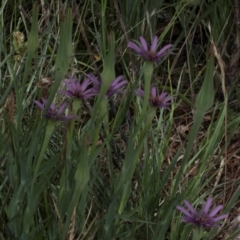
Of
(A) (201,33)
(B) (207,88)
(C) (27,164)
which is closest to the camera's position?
(B) (207,88)

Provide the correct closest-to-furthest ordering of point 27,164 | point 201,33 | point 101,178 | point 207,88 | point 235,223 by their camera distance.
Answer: point 207,88 < point 27,164 < point 101,178 < point 235,223 < point 201,33

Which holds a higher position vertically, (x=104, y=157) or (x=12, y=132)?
(x=12, y=132)

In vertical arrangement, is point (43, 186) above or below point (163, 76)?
above

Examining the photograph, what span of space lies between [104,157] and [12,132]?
20.5 inches

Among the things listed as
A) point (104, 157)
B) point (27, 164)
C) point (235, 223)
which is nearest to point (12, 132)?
point (27, 164)

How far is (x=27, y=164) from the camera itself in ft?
3.53

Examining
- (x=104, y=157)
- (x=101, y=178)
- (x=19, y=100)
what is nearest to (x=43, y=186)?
(x=19, y=100)

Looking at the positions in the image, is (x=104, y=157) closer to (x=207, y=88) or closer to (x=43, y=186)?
(x=43, y=186)

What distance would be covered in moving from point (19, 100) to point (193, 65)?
1027mm

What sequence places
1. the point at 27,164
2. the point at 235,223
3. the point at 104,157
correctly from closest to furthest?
the point at 27,164 < the point at 235,223 < the point at 104,157

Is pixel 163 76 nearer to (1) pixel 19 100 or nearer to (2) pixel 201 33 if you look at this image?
(2) pixel 201 33

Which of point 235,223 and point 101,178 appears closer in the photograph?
point 101,178

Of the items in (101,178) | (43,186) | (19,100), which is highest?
(19,100)

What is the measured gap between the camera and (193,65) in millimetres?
2027
